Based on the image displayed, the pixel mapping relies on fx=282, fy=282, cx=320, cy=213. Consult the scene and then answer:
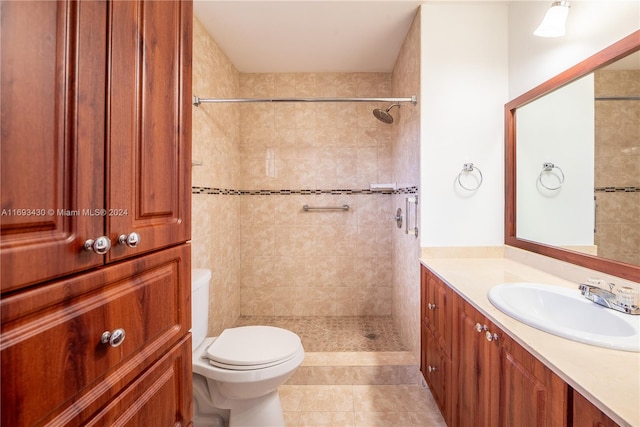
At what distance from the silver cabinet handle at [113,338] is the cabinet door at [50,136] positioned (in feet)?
0.47

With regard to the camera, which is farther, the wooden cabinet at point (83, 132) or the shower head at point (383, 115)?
the shower head at point (383, 115)

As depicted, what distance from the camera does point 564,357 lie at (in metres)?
0.67

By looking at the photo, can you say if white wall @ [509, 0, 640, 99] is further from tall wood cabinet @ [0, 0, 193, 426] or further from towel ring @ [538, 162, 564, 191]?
tall wood cabinet @ [0, 0, 193, 426]

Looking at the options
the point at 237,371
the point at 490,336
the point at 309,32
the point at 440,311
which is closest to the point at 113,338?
the point at 237,371

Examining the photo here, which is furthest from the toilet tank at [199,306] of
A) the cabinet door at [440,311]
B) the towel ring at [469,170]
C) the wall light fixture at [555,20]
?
the wall light fixture at [555,20]

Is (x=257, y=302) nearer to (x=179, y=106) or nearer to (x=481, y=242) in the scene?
(x=481, y=242)

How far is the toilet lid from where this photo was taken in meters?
1.35

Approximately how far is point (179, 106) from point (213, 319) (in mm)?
1746

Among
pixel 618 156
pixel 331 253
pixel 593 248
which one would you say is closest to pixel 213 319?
pixel 331 253

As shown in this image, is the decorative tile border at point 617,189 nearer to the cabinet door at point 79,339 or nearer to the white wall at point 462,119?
the white wall at point 462,119

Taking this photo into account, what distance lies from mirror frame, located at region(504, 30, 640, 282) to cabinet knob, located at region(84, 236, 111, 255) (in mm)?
1593

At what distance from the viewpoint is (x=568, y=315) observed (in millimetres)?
1035

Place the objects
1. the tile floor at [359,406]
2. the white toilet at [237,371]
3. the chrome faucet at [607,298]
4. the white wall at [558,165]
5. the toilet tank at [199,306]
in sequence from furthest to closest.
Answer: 1. the tile floor at [359,406]
2. the toilet tank at [199,306]
3. the white toilet at [237,371]
4. the white wall at [558,165]
5. the chrome faucet at [607,298]

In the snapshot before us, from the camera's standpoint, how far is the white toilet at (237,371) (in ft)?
4.40
